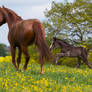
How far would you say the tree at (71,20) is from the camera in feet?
82.1

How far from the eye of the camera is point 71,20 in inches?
1019

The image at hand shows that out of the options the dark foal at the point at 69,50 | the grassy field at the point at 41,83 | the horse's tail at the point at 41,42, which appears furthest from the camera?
the dark foal at the point at 69,50

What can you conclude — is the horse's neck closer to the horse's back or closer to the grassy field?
the horse's back

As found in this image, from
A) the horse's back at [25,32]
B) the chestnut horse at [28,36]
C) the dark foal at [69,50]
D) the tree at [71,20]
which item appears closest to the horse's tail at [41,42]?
the chestnut horse at [28,36]

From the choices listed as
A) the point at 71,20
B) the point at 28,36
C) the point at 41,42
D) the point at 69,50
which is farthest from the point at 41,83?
the point at 71,20

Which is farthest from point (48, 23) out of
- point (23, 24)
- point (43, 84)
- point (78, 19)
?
point (43, 84)

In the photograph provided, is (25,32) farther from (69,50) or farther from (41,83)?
(69,50)

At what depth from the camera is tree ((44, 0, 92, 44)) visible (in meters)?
25.0

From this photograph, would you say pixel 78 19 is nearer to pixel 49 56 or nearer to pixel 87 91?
pixel 49 56

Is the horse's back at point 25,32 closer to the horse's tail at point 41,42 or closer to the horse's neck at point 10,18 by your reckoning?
the horse's tail at point 41,42

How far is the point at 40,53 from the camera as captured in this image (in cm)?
789

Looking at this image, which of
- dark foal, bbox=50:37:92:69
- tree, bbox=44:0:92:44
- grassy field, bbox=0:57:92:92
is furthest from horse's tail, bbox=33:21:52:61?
tree, bbox=44:0:92:44

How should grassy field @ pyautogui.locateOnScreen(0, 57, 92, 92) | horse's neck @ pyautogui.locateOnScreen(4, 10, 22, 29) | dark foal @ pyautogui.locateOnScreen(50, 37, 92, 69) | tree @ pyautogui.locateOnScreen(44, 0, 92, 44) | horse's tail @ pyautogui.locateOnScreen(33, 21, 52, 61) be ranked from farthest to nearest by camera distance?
tree @ pyautogui.locateOnScreen(44, 0, 92, 44)
dark foal @ pyautogui.locateOnScreen(50, 37, 92, 69)
horse's neck @ pyautogui.locateOnScreen(4, 10, 22, 29)
horse's tail @ pyautogui.locateOnScreen(33, 21, 52, 61)
grassy field @ pyautogui.locateOnScreen(0, 57, 92, 92)

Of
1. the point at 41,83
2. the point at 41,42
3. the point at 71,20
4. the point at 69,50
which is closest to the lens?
the point at 41,83
